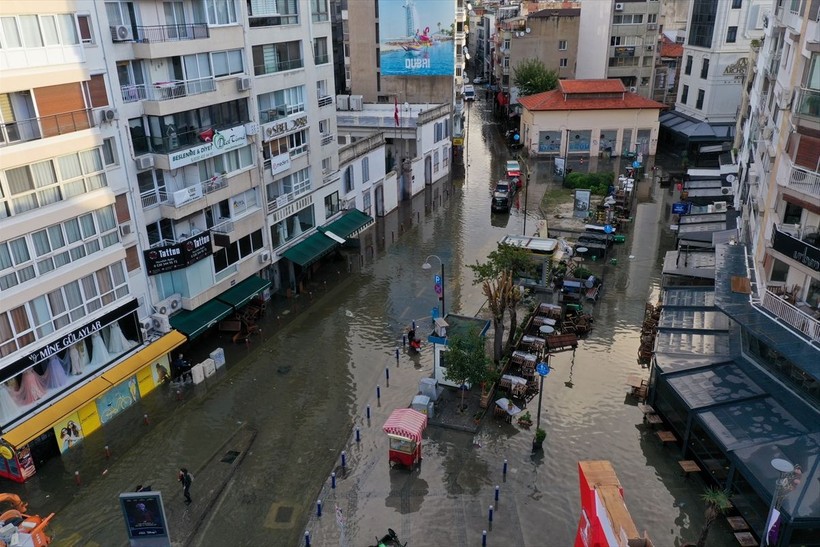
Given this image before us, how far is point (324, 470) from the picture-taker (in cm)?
2761

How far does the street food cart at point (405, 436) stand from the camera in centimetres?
2667

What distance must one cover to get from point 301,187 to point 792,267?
30.2 m

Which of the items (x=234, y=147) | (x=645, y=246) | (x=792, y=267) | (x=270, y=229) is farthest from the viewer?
(x=645, y=246)

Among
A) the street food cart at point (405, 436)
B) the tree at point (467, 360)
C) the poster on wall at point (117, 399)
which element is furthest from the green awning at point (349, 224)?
the street food cart at point (405, 436)

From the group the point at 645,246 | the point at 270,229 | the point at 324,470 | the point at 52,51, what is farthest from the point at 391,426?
the point at 645,246

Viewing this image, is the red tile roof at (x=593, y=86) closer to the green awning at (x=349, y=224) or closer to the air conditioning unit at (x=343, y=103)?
the air conditioning unit at (x=343, y=103)

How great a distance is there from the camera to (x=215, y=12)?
111 feet

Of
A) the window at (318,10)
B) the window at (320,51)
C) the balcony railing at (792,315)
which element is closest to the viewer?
the balcony railing at (792,315)

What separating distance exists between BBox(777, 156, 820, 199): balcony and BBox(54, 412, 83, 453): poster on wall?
33412 mm

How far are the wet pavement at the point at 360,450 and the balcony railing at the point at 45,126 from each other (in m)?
14.1

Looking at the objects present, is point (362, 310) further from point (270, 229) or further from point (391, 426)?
point (391, 426)

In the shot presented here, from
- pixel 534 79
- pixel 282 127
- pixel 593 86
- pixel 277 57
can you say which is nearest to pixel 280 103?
pixel 282 127

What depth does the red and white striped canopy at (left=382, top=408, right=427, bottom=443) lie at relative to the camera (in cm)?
2661

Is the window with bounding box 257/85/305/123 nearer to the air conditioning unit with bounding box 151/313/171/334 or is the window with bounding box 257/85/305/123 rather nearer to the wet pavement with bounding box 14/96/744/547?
the wet pavement with bounding box 14/96/744/547
